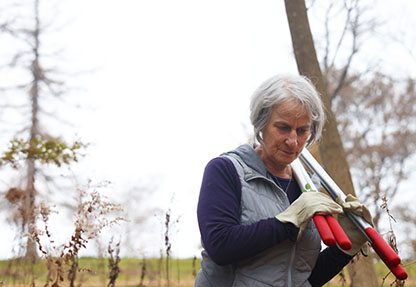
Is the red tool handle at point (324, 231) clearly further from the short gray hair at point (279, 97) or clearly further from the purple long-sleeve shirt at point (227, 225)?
the short gray hair at point (279, 97)

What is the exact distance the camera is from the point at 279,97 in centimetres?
212

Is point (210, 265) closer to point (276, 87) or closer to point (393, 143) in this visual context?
point (276, 87)

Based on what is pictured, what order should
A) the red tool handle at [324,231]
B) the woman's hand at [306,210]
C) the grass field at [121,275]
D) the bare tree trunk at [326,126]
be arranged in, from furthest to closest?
1. the grass field at [121,275]
2. the bare tree trunk at [326,126]
3. the woman's hand at [306,210]
4. the red tool handle at [324,231]

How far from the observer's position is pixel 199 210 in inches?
77.5

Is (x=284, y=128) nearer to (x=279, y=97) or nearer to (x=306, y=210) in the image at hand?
(x=279, y=97)

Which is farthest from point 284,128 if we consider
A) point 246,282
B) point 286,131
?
point 246,282

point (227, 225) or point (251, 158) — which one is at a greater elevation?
point (251, 158)

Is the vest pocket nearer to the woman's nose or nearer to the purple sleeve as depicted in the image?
the purple sleeve

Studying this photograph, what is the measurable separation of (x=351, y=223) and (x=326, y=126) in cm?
354

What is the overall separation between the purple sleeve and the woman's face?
1.04ft

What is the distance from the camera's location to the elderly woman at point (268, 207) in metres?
1.86

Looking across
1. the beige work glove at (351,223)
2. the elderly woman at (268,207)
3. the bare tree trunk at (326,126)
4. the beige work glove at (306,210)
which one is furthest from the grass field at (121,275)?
the beige work glove at (306,210)

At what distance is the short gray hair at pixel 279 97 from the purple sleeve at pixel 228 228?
1.20 ft

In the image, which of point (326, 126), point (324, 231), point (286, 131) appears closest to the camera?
point (324, 231)
